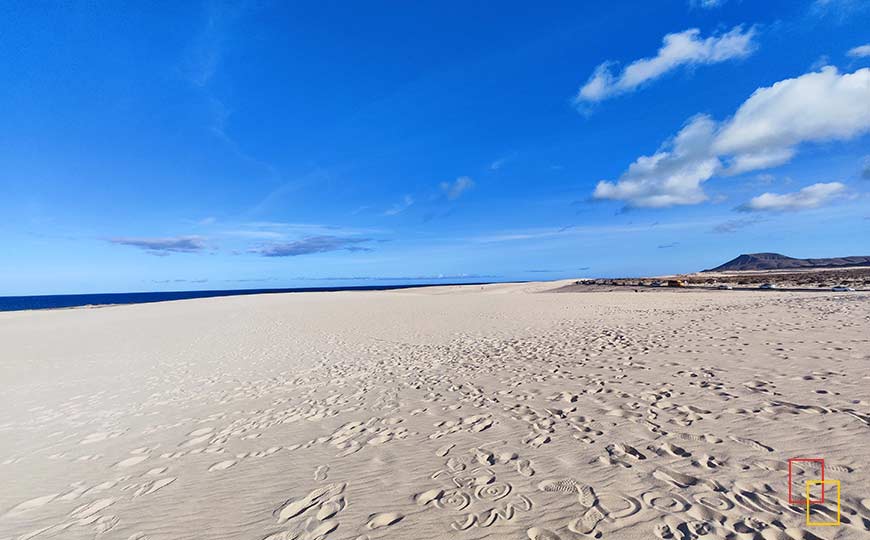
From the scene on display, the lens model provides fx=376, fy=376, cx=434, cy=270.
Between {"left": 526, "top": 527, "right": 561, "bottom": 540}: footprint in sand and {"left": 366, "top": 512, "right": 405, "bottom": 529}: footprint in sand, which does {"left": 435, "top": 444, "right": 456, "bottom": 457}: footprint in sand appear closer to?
{"left": 366, "top": 512, "right": 405, "bottom": 529}: footprint in sand

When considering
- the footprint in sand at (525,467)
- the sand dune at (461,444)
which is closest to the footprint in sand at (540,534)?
the sand dune at (461,444)

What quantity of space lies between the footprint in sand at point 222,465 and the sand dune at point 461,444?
0.03 metres

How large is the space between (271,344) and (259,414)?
934 cm

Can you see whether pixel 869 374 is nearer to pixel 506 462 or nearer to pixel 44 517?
pixel 506 462

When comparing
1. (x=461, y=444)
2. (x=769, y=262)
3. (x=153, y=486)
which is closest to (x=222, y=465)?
(x=153, y=486)

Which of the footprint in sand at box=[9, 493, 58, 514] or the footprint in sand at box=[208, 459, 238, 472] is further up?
the footprint in sand at box=[208, 459, 238, 472]

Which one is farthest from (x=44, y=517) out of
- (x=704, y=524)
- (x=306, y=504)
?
(x=704, y=524)

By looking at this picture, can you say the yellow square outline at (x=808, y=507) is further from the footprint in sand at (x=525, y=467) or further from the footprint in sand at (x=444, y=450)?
the footprint in sand at (x=444, y=450)

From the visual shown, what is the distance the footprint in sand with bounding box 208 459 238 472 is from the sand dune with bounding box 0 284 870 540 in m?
0.03

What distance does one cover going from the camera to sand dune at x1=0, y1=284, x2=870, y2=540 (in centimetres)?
363

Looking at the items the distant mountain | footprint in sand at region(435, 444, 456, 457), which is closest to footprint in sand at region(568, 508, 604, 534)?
footprint in sand at region(435, 444, 456, 457)

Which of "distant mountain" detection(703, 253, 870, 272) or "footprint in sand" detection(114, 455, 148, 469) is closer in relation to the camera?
"footprint in sand" detection(114, 455, 148, 469)

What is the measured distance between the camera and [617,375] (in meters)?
7.95

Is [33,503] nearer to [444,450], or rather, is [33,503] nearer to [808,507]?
[444,450]
